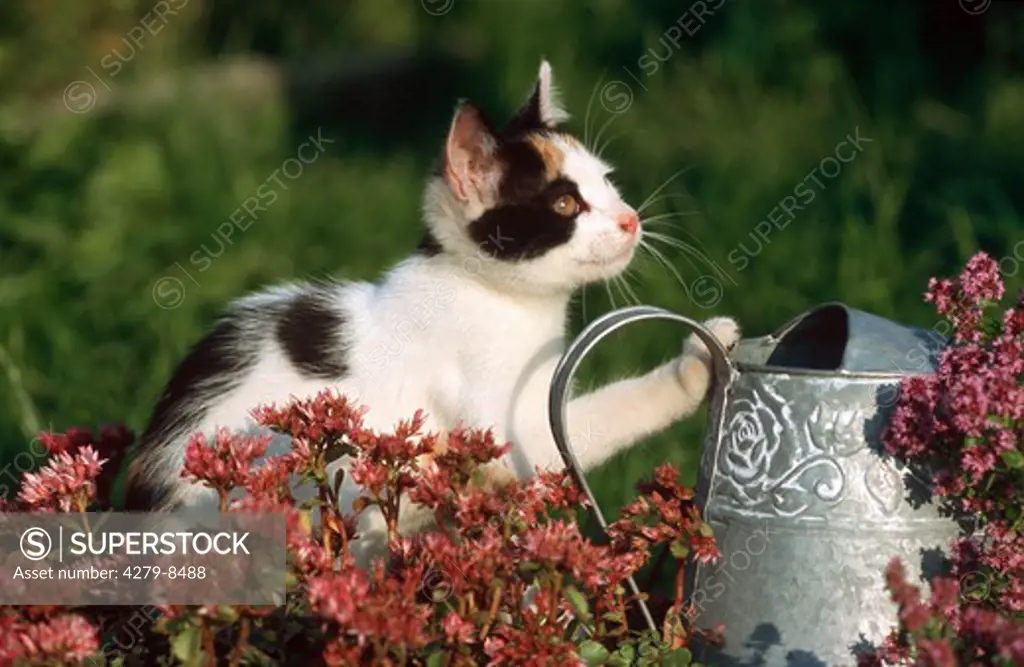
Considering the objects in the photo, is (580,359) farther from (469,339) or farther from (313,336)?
(313,336)

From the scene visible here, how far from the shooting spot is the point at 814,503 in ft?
6.77

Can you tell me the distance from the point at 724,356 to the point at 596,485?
108 cm

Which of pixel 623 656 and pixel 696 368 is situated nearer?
pixel 623 656

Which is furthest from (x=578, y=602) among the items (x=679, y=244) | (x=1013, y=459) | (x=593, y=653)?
(x=679, y=244)

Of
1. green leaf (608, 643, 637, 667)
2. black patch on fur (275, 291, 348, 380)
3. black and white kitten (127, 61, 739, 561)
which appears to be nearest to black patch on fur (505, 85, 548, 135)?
black and white kitten (127, 61, 739, 561)

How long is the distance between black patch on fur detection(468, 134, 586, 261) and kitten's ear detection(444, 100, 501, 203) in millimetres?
22

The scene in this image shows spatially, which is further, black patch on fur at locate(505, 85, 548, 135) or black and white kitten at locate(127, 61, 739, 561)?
black patch on fur at locate(505, 85, 548, 135)

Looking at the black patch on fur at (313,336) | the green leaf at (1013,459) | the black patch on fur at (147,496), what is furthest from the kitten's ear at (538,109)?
the green leaf at (1013,459)

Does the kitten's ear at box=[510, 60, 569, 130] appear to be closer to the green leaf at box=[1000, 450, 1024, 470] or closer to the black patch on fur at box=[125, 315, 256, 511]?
the black patch on fur at box=[125, 315, 256, 511]

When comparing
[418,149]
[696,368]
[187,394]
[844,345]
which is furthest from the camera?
[418,149]

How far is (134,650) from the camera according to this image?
2059 mm

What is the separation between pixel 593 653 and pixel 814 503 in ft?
1.31

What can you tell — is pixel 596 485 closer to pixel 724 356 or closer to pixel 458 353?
pixel 458 353

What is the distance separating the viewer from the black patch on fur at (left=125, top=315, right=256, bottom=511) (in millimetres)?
2461
